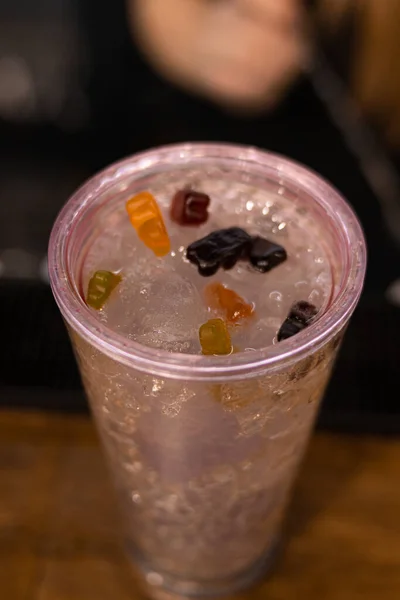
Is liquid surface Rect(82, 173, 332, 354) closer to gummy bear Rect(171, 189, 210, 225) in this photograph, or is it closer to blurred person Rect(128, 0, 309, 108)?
gummy bear Rect(171, 189, 210, 225)

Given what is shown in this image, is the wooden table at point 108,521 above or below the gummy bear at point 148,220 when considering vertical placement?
below

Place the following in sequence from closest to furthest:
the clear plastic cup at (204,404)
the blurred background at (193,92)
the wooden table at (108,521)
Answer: the clear plastic cup at (204,404) < the wooden table at (108,521) < the blurred background at (193,92)

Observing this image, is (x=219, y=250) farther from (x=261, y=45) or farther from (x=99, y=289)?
(x=261, y=45)

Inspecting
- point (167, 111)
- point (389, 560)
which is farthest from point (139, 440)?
point (167, 111)

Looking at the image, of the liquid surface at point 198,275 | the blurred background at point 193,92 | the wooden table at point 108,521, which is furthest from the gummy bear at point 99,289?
the blurred background at point 193,92

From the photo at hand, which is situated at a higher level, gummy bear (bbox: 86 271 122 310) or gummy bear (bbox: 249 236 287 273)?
gummy bear (bbox: 249 236 287 273)

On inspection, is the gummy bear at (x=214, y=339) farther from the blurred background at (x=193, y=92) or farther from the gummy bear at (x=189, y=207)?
the blurred background at (x=193, y=92)

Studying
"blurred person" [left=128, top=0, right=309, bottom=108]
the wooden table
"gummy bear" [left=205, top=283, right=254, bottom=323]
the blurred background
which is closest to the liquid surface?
"gummy bear" [left=205, top=283, right=254, bottom=323]
